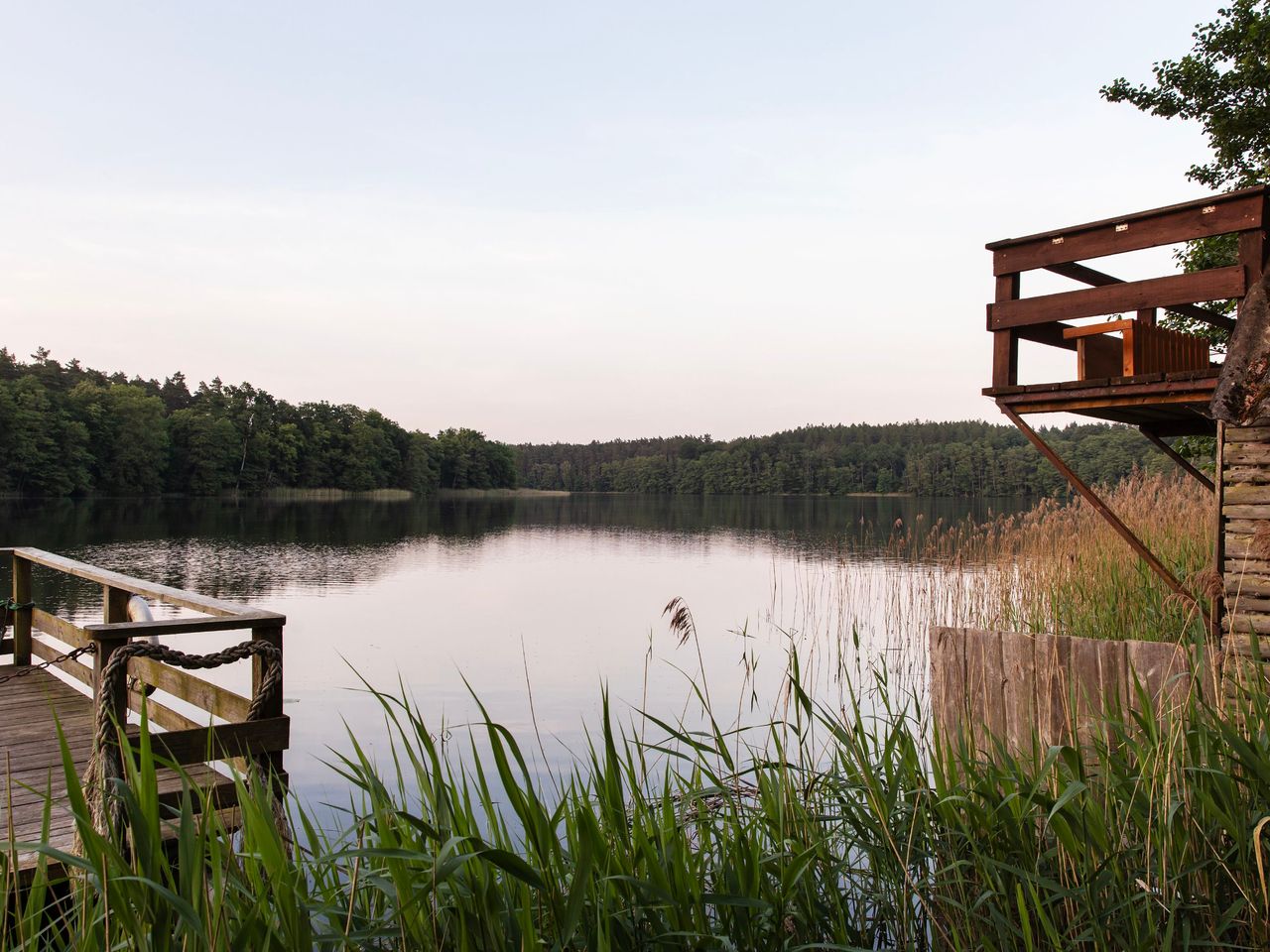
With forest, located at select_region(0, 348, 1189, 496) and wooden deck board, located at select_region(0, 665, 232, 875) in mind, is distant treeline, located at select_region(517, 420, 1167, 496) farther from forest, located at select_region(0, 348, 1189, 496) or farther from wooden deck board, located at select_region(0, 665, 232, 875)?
wooden deck board, located at select_region(0, 665, 232, 875)

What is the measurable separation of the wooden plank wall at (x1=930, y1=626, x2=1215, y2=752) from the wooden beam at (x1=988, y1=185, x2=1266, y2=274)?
9.21 feet

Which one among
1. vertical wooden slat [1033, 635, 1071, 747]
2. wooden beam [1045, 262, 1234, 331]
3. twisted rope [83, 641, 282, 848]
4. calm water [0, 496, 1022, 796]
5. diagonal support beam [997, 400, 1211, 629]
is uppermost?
wooden beam [1045, 262, 1234, 331]

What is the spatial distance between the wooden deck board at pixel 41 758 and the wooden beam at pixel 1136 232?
21.2 feet

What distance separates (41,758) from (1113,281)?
26.4 feet

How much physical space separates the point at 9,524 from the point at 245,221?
22.0 m

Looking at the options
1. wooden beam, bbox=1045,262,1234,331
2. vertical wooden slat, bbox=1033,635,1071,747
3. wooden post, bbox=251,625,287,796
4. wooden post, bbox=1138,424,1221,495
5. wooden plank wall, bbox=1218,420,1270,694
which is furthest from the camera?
wooden post, bbox=1138,424,1221,495

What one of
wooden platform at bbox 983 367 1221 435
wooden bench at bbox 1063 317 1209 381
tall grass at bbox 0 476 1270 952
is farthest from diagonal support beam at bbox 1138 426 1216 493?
tall grass at bbox 0 476 1270 952

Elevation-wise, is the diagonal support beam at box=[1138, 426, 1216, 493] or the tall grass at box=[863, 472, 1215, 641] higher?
the diagonal support beam at box=[1138, 426, 1216, 493]

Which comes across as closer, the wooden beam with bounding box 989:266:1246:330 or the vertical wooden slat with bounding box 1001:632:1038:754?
the wooden beam with bounding box 989:266:1246:330

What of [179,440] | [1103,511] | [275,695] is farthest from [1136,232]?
[179,440]

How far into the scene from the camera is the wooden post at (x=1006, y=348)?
22.5 feet

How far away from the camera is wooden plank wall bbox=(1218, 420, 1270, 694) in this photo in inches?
210

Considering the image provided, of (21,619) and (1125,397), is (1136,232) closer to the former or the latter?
(1125,397)

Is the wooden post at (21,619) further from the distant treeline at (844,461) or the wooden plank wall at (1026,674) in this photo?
the distant treeline at (844,461)
